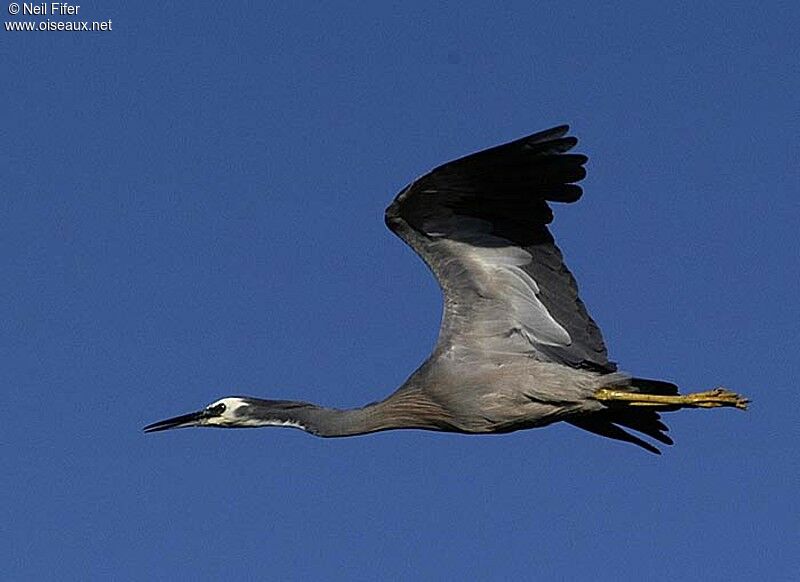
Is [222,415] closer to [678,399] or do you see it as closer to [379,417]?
[379,417]

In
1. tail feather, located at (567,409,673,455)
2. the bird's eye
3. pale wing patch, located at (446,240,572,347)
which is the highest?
pale wing patch, located at (446,240,572,347)

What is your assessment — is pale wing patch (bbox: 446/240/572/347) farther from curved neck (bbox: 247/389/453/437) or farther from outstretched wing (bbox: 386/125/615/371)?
curved neck (bbox: 247/389/453/437)

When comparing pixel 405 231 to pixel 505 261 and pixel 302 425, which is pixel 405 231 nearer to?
pixel 505 261

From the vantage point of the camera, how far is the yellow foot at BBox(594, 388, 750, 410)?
40.8 ft

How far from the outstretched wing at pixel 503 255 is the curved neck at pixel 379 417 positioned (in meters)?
0.59

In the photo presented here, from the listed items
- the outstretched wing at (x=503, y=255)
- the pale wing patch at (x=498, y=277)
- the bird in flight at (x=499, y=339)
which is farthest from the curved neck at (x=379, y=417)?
the pale wing patch at (x=498, y=277)

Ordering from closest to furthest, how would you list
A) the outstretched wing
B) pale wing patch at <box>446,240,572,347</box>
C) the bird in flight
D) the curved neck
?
the outstretched wing → the bird in flight → pale wing patch at <box>446,240,572,347</box> → the curved neck

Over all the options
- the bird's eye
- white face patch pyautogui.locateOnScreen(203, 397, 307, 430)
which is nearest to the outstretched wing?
white face patch pyautogui.locateOnScreen(203, 397, 307, 430)

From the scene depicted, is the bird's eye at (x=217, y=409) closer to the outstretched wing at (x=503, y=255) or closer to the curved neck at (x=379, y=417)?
the curved neck at (x=379, y=417)

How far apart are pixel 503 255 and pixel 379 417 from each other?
1780 mm

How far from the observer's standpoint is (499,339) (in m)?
12.7

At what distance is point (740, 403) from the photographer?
1282 cm

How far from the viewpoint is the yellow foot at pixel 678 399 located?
1242cm

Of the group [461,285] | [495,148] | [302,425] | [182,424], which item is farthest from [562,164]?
[182,424]
